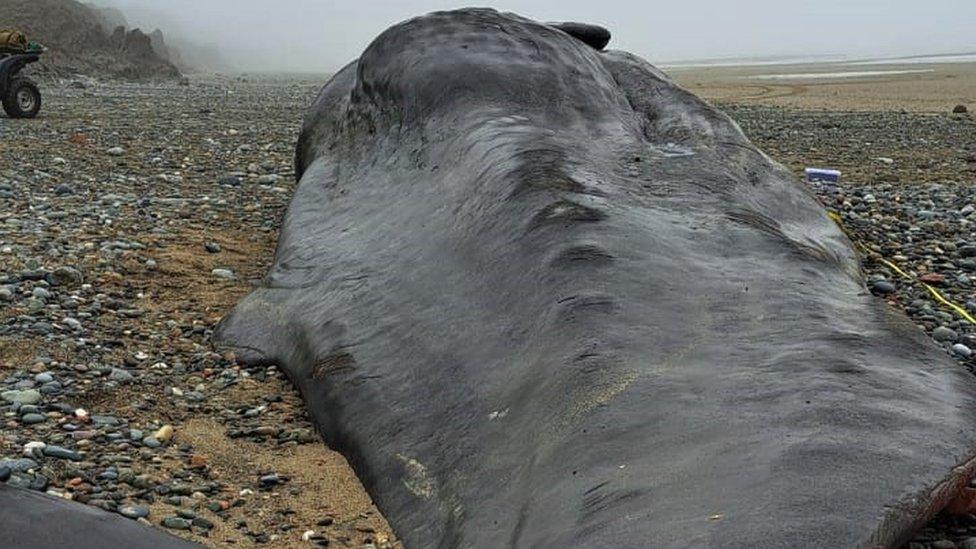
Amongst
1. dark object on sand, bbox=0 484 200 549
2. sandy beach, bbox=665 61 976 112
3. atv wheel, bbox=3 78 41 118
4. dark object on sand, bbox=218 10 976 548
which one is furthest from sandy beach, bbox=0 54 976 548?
sandy beach, bbox=665 61 976 112

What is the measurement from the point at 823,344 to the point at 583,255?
720mm

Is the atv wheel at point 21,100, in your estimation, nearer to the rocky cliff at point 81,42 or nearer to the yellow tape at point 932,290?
the yellow tape at point 932,290

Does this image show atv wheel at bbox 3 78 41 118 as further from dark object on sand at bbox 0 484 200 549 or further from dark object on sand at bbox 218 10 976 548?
dark object on sand at bbox 0 484 200 549

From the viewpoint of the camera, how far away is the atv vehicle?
44.3 feet

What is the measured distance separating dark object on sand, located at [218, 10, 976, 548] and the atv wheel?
10.0m

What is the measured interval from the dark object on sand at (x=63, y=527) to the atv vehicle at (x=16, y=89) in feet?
41.3

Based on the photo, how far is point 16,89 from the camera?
13602mm

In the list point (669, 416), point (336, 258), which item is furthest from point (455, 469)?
point (336, 258)

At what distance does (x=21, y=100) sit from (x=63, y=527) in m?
13.2

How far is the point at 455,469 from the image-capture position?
262 cm

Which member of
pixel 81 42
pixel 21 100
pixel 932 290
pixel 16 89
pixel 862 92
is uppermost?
pixel 81 42

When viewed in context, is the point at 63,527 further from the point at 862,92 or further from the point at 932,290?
the point at 862,92

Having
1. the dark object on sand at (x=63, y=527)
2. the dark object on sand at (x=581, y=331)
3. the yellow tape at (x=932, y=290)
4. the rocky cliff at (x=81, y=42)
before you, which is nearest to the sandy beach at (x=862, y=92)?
the yellow tape at (x=932, y=290)

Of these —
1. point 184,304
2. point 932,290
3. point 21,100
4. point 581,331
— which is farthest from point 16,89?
point 581,331
